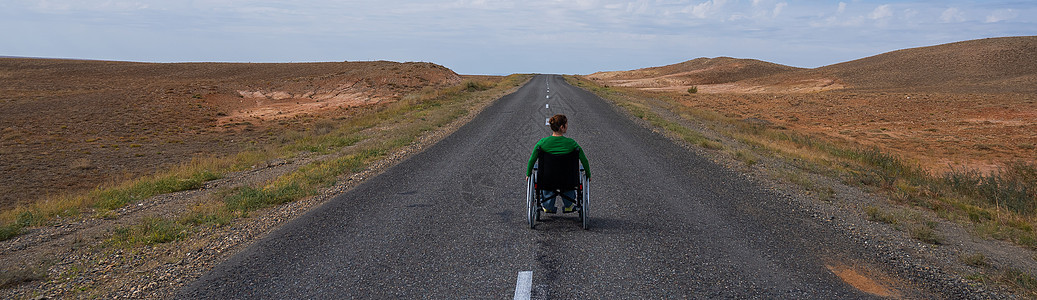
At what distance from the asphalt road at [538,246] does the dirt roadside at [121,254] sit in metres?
0.35

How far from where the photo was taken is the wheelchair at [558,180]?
6.64 meters

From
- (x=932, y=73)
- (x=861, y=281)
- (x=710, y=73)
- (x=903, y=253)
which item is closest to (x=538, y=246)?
(x=861, y=281)

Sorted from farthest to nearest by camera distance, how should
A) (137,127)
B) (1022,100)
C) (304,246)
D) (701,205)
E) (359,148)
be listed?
(1022,100) < (137,127) < (359,148) < (701,205) < (304,246)

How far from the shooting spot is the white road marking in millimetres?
4904

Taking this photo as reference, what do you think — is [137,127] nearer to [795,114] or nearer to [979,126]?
[795,114]

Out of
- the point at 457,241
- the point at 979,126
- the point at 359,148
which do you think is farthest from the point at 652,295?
the point at 979,126

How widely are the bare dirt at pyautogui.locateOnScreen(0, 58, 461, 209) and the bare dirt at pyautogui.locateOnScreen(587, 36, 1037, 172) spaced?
22589mm

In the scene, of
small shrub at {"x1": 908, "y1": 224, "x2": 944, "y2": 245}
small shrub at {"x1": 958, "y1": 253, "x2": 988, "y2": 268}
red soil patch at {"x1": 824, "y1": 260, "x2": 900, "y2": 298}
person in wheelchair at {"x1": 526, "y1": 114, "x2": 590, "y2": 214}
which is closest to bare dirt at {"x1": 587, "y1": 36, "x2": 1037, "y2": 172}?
small shrub at {"x1": 908, "y1": 224, "x2": 944, "y2": 245}

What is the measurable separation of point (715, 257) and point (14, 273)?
23.1 ft

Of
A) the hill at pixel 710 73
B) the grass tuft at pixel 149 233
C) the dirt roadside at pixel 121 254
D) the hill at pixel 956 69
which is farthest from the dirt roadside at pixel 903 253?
the hill at pixel 710 73

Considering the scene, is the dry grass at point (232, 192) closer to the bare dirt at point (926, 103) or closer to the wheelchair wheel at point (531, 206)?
the wheelchair wheel at point (531, 206)

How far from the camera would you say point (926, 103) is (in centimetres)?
3278

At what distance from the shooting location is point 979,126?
23781 millimetres

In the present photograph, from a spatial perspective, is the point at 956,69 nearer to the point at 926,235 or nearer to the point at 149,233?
the point at 926,235
